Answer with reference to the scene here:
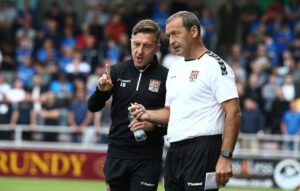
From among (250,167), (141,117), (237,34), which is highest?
(237,34)

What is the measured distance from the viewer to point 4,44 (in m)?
23.6

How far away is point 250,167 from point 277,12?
6.48 m

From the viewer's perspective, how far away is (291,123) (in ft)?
65.5

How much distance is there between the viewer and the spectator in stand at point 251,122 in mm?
19889

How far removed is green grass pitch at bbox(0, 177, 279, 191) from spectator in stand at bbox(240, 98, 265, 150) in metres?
1.83

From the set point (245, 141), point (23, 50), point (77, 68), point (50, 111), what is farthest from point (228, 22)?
point (50, 111)

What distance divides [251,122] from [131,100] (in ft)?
39.4

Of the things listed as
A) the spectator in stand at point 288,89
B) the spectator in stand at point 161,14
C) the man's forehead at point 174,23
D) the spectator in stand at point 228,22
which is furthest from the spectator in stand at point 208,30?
the man's forehead at point 174,23

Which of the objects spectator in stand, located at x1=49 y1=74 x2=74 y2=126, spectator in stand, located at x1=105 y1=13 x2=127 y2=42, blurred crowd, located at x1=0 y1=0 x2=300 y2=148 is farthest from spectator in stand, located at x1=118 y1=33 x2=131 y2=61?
spectator in stand, located at x1=49 y1=74 x2=74 y2=126

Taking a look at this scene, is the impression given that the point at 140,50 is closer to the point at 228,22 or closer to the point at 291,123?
the point at 291,123

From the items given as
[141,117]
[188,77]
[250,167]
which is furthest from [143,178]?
[250,167]

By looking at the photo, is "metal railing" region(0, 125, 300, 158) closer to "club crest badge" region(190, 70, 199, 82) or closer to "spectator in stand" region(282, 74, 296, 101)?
"spectator in stand" region(282, 74, 296, 101)

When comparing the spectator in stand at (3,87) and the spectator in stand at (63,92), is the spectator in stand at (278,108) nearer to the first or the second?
the spectator in stand at (63,92)

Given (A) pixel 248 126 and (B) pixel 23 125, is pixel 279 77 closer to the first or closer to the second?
(A) pixel 248 126
